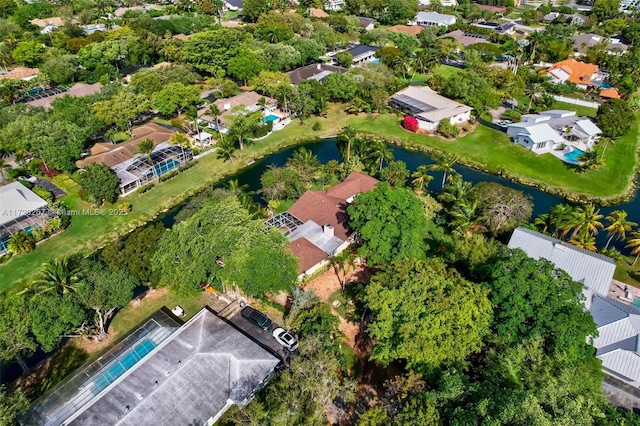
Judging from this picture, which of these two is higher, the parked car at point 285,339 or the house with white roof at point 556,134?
the house with white roof at point 556,134

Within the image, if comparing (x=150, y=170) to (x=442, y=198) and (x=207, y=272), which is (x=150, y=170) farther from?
(x=442, y=198)

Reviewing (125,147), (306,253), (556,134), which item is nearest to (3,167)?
(125,147)

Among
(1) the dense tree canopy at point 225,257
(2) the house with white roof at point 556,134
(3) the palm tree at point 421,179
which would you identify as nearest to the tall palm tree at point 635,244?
(2) the house with white roof at point 556,134

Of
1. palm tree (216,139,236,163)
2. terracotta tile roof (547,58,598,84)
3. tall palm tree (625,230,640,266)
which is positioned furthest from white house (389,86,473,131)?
tall palm tree (625,230,640,266)

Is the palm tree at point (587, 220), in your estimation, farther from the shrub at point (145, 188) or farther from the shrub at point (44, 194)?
the shrub at point (44, 194)

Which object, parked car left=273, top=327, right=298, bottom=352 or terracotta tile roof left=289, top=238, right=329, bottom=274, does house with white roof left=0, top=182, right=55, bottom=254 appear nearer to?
terracotta tile roof left=289, top=238, right=329, bottom=274
